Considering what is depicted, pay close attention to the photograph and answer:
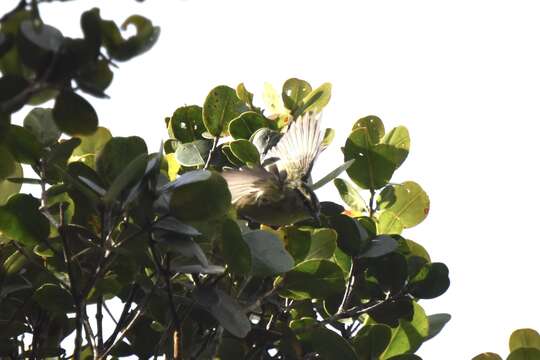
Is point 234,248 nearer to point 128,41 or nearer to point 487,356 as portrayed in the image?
point 128,41

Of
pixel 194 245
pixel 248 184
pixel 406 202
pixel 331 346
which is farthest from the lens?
pixel 406 202

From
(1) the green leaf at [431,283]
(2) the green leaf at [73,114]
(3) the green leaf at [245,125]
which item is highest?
(2) the green leaf at [73,114]

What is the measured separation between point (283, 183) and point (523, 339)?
0.80 m

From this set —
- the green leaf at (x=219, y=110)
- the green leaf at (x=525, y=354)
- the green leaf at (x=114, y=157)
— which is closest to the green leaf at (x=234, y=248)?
the green leaf at (x=114, y=157)

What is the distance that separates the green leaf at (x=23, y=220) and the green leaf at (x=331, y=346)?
2.37 feet

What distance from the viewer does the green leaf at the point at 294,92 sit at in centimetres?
325

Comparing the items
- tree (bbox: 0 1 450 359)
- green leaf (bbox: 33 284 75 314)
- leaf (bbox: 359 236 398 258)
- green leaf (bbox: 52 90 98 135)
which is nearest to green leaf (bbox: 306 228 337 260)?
tree (bbox: 0 1 450 359)

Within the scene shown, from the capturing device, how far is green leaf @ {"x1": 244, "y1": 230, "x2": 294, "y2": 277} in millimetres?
2367

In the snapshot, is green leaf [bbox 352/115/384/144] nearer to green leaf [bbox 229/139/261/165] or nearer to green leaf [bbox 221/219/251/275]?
green leaf [bbox 229/139/261/165]

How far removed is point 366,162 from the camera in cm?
302

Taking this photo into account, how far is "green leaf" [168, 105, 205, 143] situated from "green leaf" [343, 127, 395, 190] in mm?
440

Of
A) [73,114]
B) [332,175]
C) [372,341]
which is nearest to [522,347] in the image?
[372,341]

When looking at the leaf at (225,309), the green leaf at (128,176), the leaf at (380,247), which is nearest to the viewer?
the green leaf at (128,176)

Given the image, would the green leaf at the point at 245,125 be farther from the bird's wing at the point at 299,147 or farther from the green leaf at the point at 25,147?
the green leaf at the point at 25,147
